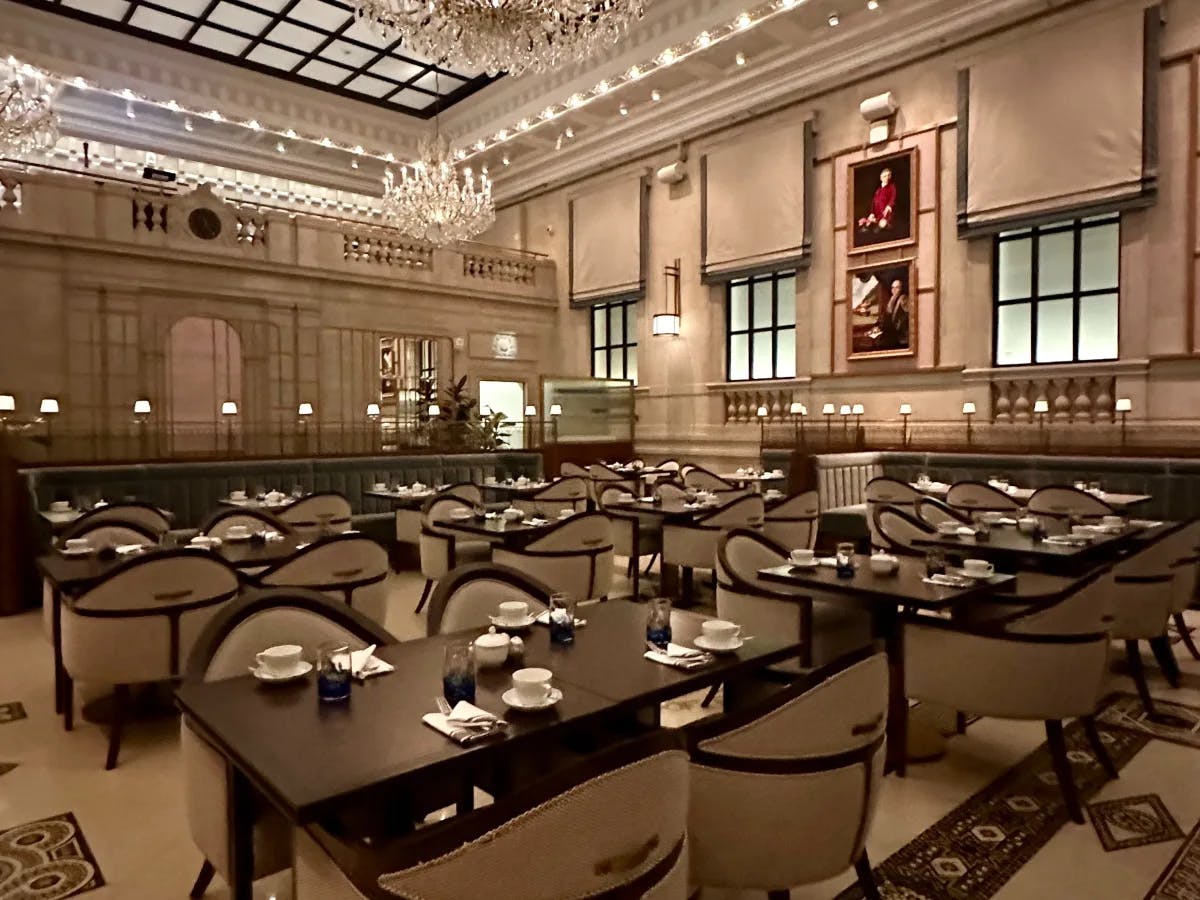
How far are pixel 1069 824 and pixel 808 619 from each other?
3.45ft

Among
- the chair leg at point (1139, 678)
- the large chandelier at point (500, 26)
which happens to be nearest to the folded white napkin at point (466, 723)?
the chair leg at point (1139, 678)

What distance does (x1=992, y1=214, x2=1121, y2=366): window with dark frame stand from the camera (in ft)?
27.6

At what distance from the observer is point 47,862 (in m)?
2.53

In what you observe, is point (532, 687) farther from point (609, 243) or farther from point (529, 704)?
point (609, 243)

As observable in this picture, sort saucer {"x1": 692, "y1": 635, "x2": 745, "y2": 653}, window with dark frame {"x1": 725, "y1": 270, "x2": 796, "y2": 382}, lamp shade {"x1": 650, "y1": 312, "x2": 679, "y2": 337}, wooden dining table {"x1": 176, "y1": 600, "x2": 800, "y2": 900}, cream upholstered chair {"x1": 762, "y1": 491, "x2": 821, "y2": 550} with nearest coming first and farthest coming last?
wooden dining table {"x1": 176, "y1": 600, "x2": 800, "y2": 900}
saucer {"x1": 692, "y1": 635, "x2": 745, "y2": 653}
cream upholstered chair {"x1": 762, "y1": 491, "x2": 821, "y2": 550}
window with dark frame {"x1": 725, "y1": 270, "x2": 796, "y2": 382}
lamp shade {"x1": 650, "y1": 312, "x2": 679, "y2": 337}

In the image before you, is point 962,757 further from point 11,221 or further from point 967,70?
point 11,221

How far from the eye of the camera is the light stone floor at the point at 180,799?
2.40 meters

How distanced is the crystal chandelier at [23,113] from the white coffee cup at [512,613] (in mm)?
8099

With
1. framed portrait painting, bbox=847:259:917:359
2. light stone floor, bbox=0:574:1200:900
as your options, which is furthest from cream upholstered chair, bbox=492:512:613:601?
framed portrait painting, bbox=847:259:917:359

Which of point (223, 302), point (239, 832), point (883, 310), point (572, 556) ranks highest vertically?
point (223, 302)

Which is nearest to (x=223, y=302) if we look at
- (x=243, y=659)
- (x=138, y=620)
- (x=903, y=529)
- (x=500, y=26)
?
(x=500, y=26)

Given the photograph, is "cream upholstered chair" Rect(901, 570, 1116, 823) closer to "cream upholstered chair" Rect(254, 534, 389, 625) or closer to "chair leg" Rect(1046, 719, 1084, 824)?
"chair leg" Rect(1046, 719, 1084, 824)

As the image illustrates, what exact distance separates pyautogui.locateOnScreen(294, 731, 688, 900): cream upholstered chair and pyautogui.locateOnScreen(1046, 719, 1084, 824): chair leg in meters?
2.01

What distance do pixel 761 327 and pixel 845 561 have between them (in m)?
8.70
